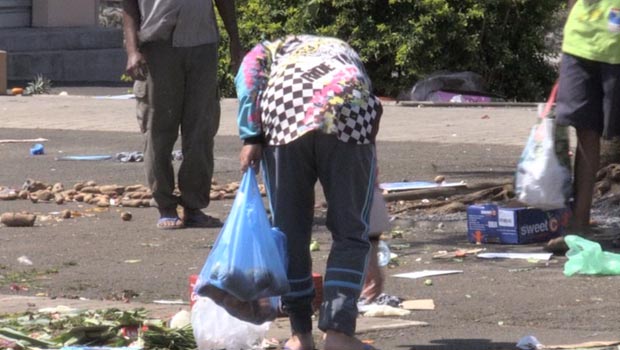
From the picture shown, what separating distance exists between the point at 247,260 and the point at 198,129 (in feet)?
12.2

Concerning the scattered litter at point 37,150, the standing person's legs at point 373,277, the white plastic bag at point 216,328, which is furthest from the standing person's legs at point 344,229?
the scattered litter at point 37,150

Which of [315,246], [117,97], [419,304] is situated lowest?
[117,97]

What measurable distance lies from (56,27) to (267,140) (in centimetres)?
2375

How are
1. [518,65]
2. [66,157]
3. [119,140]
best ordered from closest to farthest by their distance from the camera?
[66,157]
[119,140]
[518,65]

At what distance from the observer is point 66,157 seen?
13.1 metres

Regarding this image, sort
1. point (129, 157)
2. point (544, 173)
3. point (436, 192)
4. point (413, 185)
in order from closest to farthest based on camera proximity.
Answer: point (544, 173)
point (436, 192)
point (413, 185)
point (129, 157)

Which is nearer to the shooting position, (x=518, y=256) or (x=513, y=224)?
(x=518, y=256)

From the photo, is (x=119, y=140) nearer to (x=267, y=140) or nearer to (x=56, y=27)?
(x=267, y=140)

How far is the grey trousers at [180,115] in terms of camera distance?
8617mm

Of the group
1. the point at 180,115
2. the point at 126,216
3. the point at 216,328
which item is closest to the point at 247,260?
the point at 216,328

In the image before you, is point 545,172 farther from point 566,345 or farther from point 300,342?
point 300,342

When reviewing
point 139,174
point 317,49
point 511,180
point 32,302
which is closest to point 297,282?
point 317,49

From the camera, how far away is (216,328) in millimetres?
5250

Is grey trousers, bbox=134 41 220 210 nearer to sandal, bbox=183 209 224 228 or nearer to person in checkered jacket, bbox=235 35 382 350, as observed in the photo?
sandal, bbox=183 209 224 228
